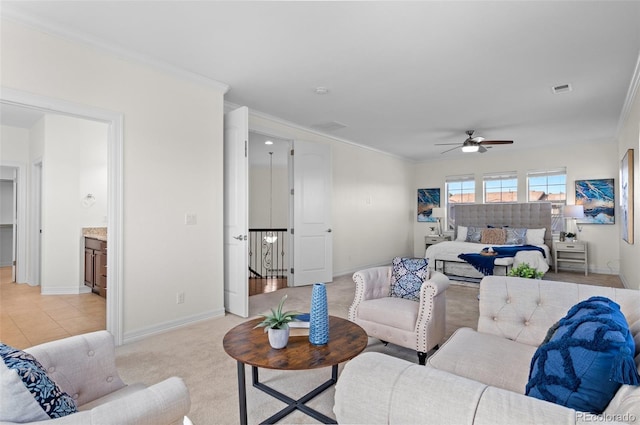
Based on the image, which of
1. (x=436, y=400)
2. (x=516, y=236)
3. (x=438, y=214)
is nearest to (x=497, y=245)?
(x=516, y=236)

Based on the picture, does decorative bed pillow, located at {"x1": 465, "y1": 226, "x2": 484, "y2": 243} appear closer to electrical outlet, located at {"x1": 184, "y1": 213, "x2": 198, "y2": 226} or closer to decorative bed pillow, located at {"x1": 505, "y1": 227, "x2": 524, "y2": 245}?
decorative bed pillow, located at {"x1": 505, "y1": 227, "x2": 524, "y2": 245}

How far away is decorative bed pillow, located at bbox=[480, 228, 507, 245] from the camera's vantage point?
6816mm

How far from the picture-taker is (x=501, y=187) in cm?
784

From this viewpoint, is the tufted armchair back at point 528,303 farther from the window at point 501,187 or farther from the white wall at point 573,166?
the window at point 501,187

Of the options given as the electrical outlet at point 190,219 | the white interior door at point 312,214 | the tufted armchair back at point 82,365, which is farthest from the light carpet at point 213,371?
the white interior door at point 312,214

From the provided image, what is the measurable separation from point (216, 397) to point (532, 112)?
544cm

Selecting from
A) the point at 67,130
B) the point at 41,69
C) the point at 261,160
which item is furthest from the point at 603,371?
the point at 261,160

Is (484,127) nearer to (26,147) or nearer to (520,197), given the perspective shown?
(520,197)

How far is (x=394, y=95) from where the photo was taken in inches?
168

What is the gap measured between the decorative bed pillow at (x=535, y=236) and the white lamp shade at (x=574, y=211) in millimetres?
555

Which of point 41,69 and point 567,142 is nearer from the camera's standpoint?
point 41,69

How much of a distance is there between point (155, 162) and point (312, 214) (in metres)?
2.96

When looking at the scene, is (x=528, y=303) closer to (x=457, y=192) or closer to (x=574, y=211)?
(x=574, y=211)

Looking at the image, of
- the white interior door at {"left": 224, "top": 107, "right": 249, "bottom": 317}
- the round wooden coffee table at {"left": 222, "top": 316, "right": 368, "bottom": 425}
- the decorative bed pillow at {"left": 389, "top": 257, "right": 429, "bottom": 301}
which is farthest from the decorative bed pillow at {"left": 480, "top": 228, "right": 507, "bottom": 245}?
the round wooden coffee table at {"left": 222, "top": 316, "right": 368, "bottom": 425}
